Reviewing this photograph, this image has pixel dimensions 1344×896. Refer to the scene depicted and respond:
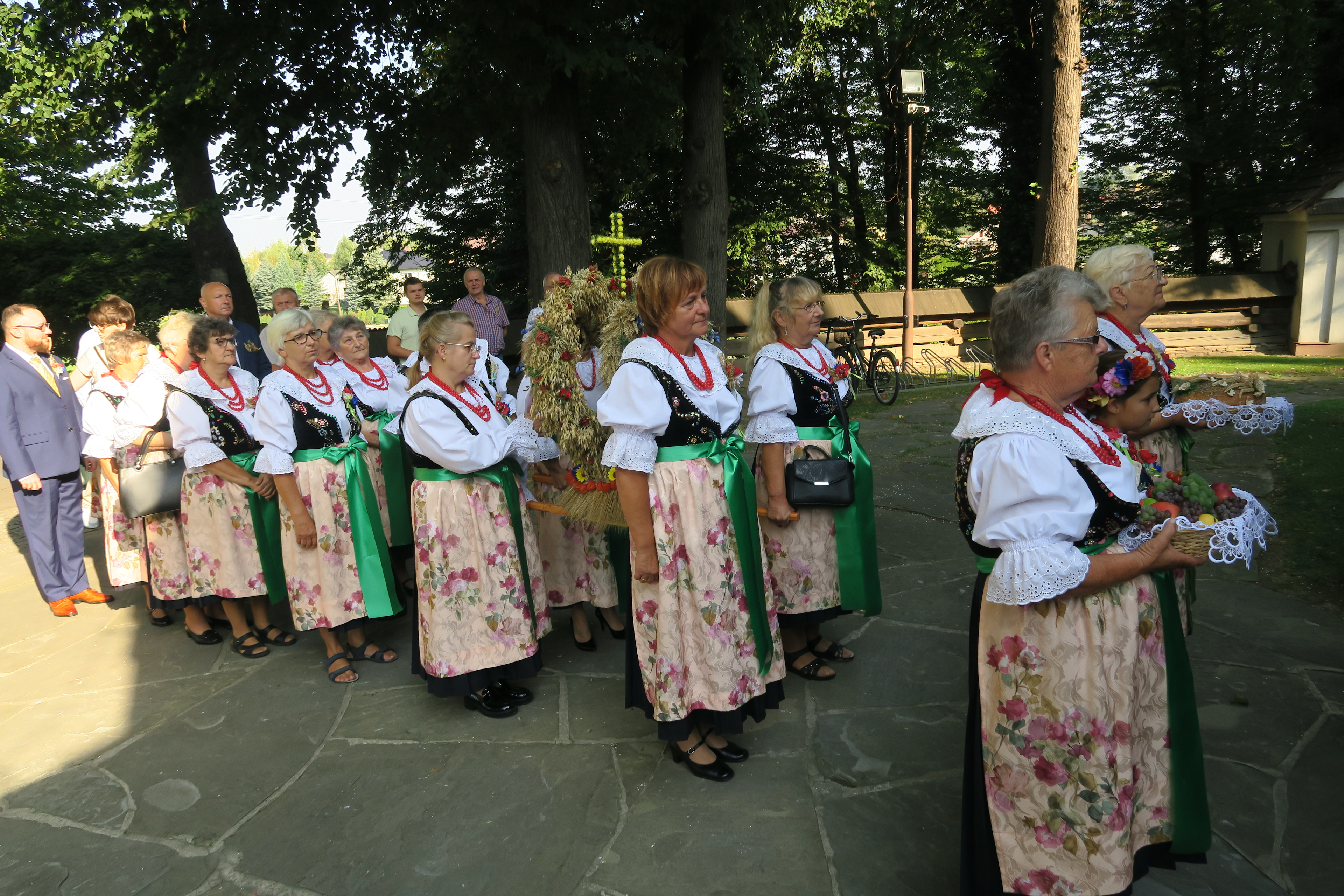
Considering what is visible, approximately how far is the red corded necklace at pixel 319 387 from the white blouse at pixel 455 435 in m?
0.85

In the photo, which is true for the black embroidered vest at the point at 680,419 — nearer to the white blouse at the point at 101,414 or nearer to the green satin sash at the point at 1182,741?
the green satin sash at the point at 1182,741

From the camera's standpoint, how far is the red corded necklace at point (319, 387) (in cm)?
427

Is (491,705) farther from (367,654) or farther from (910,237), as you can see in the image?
(910,237)

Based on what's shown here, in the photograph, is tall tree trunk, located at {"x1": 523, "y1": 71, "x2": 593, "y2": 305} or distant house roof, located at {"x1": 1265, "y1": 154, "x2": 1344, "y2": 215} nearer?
tall tree trunk, located at {"x1": 523, "y1": 71, "x2": 593, "y2": 305}

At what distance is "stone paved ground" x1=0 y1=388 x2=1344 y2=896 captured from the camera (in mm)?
2709

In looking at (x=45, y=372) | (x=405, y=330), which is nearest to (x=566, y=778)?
(x=45, y=372)

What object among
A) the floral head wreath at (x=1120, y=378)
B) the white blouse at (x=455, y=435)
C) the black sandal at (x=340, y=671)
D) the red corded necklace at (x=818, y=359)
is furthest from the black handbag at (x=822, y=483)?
the black sandal at (x=340, y=671)

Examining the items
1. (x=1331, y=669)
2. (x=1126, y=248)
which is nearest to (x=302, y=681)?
(x=1126, y=248)

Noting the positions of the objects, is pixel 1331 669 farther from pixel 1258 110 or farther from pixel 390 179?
pixel 1258 110

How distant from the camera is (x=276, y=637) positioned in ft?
16.1

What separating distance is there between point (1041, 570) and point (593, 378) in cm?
272

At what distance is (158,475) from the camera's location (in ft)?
15.4

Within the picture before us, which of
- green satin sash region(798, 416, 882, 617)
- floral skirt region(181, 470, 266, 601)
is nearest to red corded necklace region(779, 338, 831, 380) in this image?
green satin sash region(798, 416, 882, 617)

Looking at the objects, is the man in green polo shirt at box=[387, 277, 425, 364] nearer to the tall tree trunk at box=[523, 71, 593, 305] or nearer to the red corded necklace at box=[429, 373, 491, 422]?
the tall tree trunk at box=[523, 71, 593, 305]
